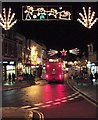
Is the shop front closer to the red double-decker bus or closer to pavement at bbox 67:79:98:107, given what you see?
the red double-decker bus

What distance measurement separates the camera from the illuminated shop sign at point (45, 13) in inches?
908

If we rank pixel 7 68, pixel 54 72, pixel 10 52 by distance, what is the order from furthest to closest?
pixel 10 52 < pixel 7 68 < pixel 54 72

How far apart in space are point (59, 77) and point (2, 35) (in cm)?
1116

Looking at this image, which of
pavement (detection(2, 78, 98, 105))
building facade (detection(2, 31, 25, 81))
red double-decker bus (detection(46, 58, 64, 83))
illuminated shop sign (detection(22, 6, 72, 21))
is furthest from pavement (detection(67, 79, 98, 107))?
building facade (detection(2, 31, 25, 81))

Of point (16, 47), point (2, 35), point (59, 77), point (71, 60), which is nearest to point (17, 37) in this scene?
point (16, 47)

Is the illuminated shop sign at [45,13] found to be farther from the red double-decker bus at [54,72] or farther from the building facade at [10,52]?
the building facade at [10,52]

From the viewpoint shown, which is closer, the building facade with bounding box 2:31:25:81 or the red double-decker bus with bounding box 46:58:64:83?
the red double-decker bus with bounding box 46:58:64:83

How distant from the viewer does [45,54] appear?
5192 inches

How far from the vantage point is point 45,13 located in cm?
2327

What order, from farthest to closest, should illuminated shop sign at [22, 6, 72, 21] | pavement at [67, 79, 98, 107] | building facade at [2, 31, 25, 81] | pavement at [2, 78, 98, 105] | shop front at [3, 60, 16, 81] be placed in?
shop front at [3, 60, 16, 81] → building facade at [2, 31, 25, 81] → pavement at [2, 78, 98, 105] → pavement at [67, 79, 98, 107] → illuminated shop sign at [22, 6, 72, 21]

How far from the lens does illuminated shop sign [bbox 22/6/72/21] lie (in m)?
23.1

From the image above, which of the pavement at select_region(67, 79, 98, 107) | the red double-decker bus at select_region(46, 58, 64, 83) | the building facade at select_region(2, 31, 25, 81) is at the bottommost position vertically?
the pavement at select_region(67, 79, 98, 107)

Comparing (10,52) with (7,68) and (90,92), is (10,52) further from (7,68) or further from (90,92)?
(90,92)

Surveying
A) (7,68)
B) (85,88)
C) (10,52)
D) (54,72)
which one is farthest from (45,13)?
(10,52)
